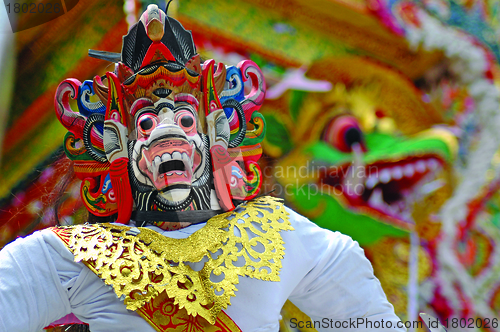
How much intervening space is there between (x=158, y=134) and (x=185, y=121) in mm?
105

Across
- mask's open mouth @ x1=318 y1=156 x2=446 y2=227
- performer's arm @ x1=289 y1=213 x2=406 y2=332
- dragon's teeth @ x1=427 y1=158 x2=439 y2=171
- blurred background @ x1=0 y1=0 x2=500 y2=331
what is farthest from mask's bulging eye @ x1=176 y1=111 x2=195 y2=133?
dragon's teeth @ x1=427 y1=158 x2=439 y2=171

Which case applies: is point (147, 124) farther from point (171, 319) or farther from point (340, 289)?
point (340, 289)

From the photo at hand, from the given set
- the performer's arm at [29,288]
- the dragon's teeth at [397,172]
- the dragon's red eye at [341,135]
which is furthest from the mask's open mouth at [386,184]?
the performer's arm at [29,288]

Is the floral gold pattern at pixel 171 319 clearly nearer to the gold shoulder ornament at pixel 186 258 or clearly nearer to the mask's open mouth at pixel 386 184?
the gold shoulder ornament at pixel 186 258

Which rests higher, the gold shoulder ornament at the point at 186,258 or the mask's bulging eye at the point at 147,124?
the mask's bulging eye at the point at 147,124

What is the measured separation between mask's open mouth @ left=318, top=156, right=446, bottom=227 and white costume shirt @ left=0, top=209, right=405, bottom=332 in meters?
0.68

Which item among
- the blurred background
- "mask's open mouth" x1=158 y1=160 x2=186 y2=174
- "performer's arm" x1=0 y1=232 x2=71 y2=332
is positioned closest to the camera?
"performer's arm" x1=0 y1=232 x2=71 y2=332

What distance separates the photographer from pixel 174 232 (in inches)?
49.9

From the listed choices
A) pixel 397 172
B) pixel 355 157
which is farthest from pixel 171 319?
pixel 397 172

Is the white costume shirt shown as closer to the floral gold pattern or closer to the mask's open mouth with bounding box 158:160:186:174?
the floral gold pattern

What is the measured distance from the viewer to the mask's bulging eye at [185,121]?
1.29 metres

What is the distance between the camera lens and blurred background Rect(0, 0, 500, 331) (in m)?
2.00

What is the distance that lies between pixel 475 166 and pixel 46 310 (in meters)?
2.09

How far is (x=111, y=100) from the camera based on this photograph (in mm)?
1346
